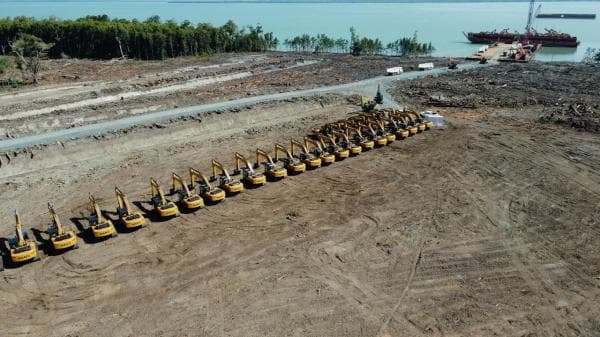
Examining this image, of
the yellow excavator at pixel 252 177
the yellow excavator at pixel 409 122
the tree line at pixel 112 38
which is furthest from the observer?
the tree line at pixel 112 38

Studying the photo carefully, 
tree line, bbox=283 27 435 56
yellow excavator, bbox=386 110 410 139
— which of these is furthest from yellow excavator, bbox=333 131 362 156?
tree line, bbox=283 27 435 56

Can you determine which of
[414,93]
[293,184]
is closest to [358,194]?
[293,184]

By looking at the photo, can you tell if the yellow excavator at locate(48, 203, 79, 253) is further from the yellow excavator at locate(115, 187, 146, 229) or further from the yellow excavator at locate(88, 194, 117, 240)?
the yellow excavator at locate(115, 187, 146, 229)

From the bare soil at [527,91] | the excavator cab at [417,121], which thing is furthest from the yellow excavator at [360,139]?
the bare soil at [527,91]

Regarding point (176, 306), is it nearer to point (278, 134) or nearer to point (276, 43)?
point (278, 134)

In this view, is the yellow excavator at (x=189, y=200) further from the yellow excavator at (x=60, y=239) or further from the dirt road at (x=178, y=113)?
the dirt road at (x=178, y=113)

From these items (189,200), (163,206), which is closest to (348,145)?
(189,200)
